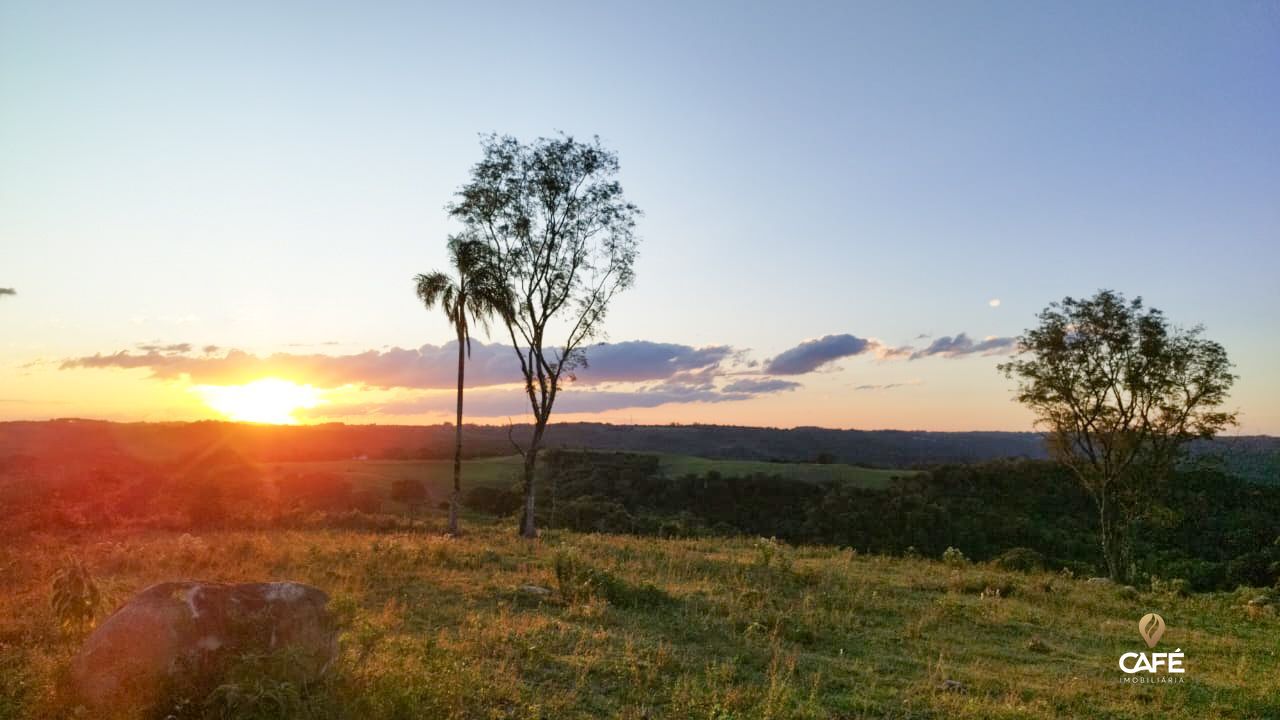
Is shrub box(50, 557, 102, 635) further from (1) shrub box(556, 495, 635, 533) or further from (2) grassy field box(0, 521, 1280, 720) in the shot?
(1) shrub box(556, 495, 635, 533)

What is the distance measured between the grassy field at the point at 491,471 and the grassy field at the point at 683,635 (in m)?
52.5

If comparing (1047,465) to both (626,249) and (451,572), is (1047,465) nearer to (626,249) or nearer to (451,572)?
(626,249)

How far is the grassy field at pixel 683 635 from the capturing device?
8977 mm

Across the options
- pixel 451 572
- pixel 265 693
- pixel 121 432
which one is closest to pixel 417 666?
pixel 265 693

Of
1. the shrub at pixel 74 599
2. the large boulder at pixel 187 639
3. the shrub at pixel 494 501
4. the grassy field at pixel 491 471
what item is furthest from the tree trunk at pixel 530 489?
the grassy field at pixel 491 471

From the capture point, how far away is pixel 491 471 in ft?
286

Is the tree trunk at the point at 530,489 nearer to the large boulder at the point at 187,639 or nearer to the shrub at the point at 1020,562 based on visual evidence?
the shrub at the point at 1020,562

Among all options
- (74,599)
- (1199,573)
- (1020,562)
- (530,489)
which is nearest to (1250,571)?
(1199,573)

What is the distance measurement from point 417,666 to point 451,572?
31.2 feet

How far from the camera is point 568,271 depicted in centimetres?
3058

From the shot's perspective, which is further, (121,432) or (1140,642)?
(121,432)

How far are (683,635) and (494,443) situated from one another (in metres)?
123

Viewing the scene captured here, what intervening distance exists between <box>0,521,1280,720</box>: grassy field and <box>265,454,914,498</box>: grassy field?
172ft

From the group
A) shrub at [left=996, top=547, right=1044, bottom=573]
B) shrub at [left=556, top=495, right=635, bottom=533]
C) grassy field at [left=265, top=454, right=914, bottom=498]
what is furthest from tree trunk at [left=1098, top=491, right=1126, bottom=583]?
grassy field at [left=265, top=454, right=914, bottom=498]
